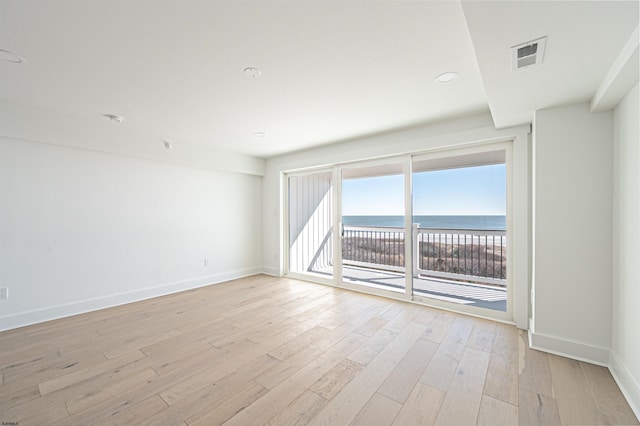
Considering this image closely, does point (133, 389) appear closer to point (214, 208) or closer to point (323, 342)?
point (323, 342)

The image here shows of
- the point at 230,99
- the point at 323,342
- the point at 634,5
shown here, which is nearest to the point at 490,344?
the point at 323,342

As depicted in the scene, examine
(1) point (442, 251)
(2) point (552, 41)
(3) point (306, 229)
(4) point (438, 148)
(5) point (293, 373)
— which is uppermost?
(2) point (552, 41)

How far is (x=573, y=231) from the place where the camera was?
230cm

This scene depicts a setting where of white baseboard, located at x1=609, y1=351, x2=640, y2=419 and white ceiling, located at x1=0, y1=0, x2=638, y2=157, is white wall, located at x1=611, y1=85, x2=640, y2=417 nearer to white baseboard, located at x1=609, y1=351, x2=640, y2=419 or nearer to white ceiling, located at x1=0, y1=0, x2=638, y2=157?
white baseboard, located at x1=609, y1=351, x2=640, y2=419

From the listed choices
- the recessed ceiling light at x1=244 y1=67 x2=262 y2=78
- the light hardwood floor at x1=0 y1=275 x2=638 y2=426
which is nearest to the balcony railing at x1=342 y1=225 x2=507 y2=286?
the light hardwood floor at x1=0 y1=275 x2=638 y2=426

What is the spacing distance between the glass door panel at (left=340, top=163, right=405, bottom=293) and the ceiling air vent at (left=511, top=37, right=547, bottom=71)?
2.16 m

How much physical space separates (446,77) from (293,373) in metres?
2.71

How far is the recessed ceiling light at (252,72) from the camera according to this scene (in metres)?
2.09

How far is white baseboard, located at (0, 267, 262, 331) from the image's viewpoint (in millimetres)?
2931

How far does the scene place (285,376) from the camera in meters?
2.02

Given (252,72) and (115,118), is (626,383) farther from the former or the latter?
(115,118)

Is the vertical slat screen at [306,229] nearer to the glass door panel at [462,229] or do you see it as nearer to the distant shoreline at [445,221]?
the distant shoreline at [445,221]

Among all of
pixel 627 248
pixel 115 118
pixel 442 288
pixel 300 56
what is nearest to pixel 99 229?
pixel 115 118

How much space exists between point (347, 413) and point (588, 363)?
2105mm
